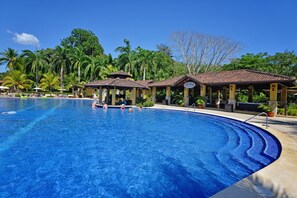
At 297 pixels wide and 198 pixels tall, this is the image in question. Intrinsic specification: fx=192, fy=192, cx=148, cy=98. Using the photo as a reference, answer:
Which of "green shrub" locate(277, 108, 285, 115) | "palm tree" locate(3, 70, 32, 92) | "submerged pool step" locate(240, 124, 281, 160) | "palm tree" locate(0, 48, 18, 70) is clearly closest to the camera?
"submerged pool step" locate(240, 124, 281, 160)

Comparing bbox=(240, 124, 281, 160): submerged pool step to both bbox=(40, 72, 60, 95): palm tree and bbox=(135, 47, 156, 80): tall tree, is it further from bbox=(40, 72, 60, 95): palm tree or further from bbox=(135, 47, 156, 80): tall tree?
bbox=(40, 72, 60, 95): palm tree

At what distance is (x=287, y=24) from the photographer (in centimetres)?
2745

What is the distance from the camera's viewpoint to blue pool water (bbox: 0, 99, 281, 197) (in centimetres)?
455

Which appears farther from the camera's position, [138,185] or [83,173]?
[83,173]

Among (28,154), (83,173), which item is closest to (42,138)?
(28,154)

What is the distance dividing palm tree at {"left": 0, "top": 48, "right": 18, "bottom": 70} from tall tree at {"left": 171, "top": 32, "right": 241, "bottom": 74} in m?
38.2

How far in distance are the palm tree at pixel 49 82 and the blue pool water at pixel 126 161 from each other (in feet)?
127

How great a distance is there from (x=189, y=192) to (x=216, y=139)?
5.57 meters

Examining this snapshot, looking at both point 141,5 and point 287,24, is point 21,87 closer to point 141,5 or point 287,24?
point 141,5

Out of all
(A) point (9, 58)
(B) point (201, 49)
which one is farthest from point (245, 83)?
(A) point (9, 58)

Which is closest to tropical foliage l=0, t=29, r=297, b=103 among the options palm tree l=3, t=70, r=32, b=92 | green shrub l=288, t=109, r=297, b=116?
palm tree l=3, t=70, r=32, b=92

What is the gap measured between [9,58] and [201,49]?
149 ft

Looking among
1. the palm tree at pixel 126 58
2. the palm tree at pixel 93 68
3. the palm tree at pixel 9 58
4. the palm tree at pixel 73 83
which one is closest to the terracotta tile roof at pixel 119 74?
the palm tree at pixel 126 58

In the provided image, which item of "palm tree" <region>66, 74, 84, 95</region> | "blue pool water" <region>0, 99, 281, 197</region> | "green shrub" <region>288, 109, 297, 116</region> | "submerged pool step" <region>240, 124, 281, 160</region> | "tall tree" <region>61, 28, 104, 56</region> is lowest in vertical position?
"blue pool water" <region>0, 99, 281, 197</region>
